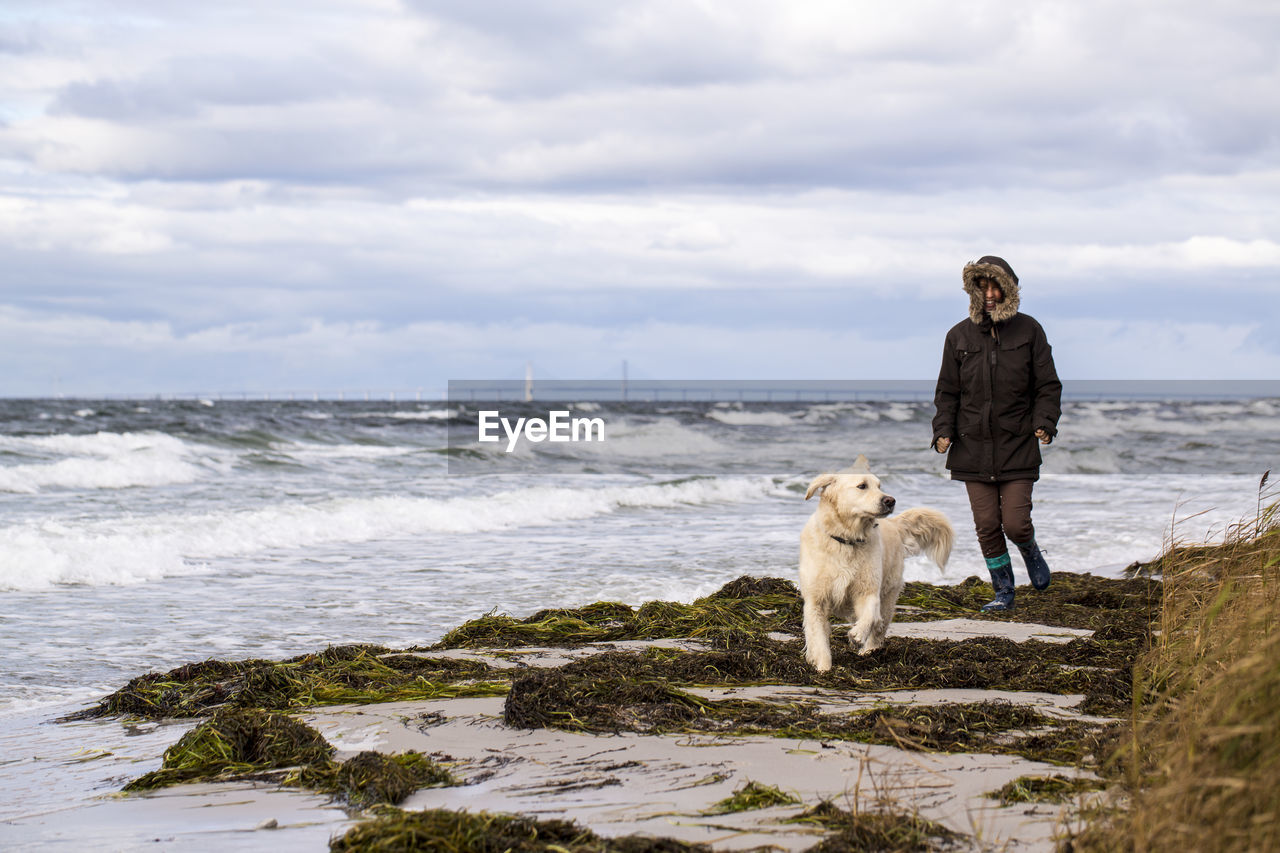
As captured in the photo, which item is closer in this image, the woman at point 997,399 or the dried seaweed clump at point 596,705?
the dried seaweed clump at point 596,705

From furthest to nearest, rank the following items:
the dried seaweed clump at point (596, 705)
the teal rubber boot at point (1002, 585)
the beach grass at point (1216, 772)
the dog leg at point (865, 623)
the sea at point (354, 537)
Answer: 1. the teal rubber boot at point (1002, 585)
2. the sea at point (354, 537)
3. the dog leg at point (865, 623)
4. the dried seaweed clump at point (596, 705)
5. the beach grass at point (1216, 772)

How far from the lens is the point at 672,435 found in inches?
1463

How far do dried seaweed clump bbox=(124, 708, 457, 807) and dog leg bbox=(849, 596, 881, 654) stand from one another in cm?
264

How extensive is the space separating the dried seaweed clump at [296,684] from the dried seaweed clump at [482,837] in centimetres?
205

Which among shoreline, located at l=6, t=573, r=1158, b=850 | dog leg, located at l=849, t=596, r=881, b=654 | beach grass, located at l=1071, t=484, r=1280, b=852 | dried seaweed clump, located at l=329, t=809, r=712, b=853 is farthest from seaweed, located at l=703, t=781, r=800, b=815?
dog leg, located at l=849, t=596, r=881, b=654

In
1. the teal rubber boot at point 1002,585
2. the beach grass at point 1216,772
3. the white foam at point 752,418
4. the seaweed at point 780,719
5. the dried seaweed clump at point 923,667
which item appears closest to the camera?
the beach grass at point 1216,772

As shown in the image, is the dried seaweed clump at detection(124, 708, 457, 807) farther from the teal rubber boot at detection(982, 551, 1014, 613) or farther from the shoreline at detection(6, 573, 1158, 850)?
the teal rubber boot at detection(982, 551, 1014, 613)

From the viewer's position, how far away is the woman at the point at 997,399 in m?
7.00

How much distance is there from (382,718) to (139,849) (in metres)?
1.53

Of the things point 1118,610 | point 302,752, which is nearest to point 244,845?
point 302,752

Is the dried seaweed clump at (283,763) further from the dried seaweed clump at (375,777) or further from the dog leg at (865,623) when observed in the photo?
the dog leg at (865,623)

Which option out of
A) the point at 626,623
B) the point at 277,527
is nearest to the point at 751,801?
the point at 626,623

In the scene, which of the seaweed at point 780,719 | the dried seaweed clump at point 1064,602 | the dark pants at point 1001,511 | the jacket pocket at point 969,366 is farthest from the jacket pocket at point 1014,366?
the seaweed at point 780,719

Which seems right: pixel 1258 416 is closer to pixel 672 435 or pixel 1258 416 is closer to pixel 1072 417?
pixel 1072 417
